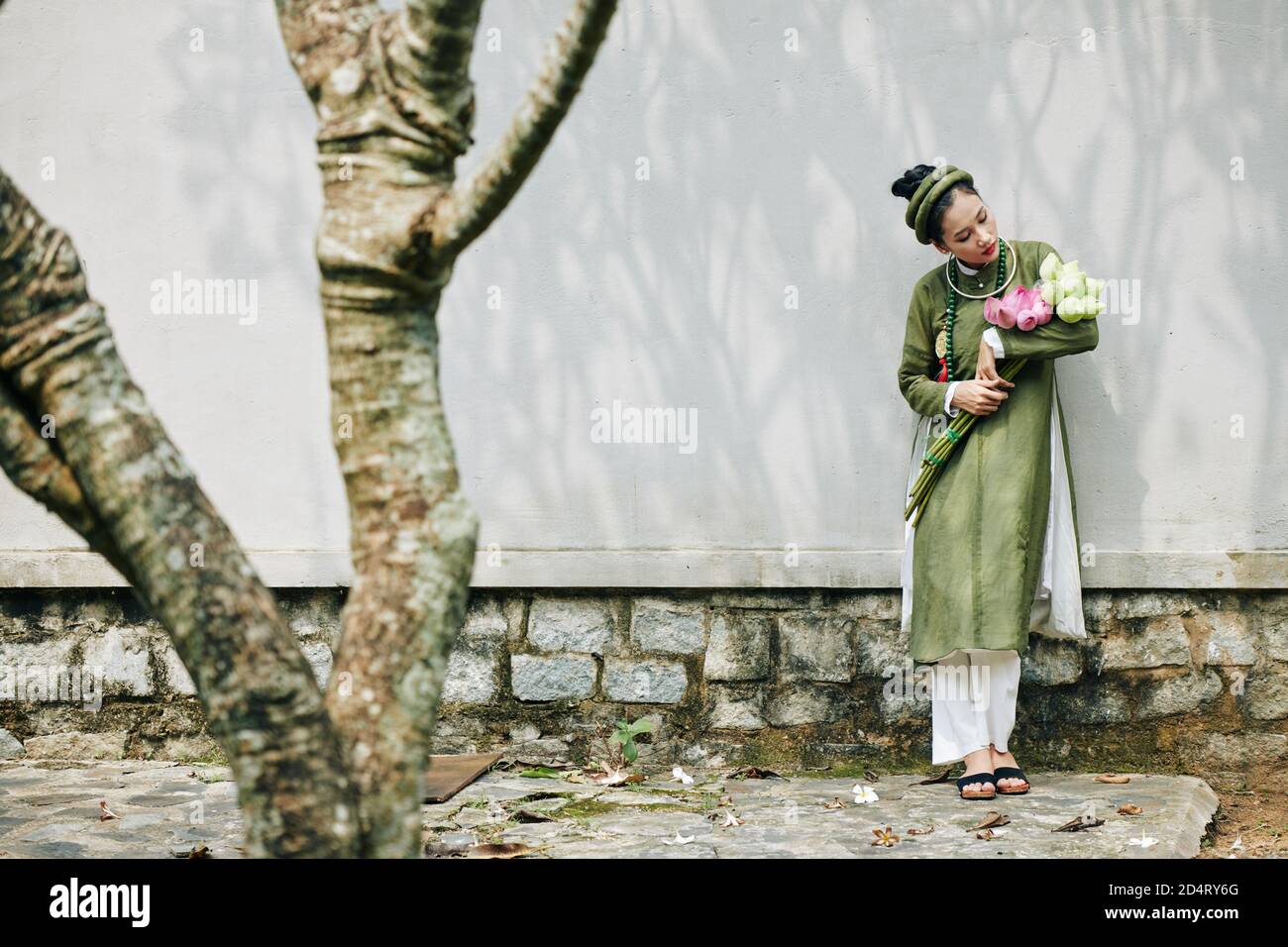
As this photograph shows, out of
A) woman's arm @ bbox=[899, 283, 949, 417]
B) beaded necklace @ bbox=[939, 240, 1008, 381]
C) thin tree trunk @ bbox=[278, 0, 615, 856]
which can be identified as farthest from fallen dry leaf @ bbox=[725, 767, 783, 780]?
thin tree trunk @ bbox=[278, 0, 615, 856]

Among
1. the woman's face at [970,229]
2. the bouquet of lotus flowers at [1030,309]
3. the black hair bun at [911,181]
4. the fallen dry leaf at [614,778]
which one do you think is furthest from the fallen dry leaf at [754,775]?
the black hair bun at [911,181]

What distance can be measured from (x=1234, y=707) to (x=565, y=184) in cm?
326

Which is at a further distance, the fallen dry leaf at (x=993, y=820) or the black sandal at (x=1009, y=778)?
the black sandal at (x=1009, y=778)

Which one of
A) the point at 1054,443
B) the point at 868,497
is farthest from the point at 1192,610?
the point at 868,497

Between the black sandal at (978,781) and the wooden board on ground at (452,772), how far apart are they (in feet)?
5.70

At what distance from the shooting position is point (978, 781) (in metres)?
4.58

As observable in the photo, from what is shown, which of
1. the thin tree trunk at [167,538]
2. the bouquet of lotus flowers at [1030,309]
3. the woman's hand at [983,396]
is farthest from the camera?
the woman's hand at [983,396]

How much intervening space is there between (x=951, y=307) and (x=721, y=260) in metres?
0.93

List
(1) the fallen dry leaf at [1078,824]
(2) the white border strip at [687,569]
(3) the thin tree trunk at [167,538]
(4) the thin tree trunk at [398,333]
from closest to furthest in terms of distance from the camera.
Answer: (3) the thin tree trunk at [167,538] → (4) the thin tree trunk at [398,333] → (1) the fallen dry leaf at [1078,824] → (2) the white border strip at [687,569]

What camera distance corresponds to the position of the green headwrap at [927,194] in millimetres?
4551

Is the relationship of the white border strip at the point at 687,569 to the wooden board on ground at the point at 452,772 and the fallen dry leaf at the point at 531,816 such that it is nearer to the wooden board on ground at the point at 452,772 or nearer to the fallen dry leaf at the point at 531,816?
the wooden board on ground at the point at 452,772

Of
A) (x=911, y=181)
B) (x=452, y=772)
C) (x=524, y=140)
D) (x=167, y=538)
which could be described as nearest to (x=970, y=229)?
(x=911, y=181)

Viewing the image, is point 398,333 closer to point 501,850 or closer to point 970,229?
point 501,850

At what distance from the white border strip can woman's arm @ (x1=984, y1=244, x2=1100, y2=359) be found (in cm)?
93
